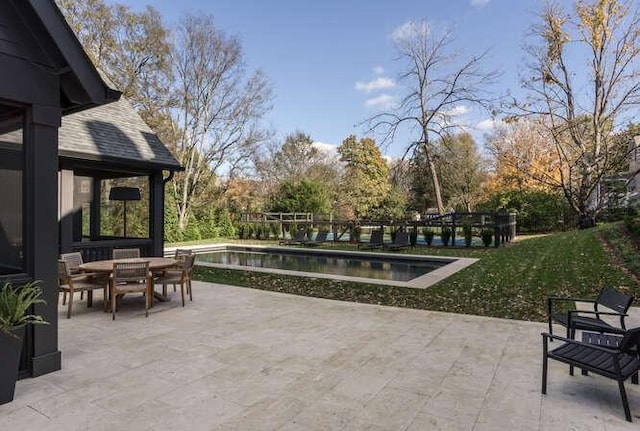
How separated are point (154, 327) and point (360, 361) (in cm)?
285

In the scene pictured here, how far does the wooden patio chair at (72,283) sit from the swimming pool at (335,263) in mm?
4325

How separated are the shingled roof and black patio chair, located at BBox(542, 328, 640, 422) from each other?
8.41m

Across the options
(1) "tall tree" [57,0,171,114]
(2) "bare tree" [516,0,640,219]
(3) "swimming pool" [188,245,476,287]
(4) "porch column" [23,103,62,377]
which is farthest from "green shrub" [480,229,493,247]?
(1) "tall tree" [57,0,171,114]

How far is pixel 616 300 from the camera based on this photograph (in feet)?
12.6

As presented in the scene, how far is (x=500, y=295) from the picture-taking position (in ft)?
22.2

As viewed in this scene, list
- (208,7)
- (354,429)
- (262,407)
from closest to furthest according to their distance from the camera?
(354,429) < (262,407) < (208,7)

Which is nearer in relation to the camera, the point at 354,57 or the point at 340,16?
the point at 340,16

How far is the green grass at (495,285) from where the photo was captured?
20.4 feet

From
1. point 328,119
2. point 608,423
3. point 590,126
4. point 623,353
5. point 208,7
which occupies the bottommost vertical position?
point 608,423

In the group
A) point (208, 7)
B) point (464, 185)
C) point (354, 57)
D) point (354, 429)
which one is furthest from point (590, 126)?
point (354, 429)

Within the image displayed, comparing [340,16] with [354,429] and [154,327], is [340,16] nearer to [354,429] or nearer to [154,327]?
[154,327]

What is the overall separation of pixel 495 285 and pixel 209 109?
59.4 ft

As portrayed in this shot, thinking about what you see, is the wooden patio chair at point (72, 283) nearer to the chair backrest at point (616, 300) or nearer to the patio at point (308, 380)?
the patio at point (308, 380)

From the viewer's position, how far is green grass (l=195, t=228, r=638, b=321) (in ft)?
→ 20.4
